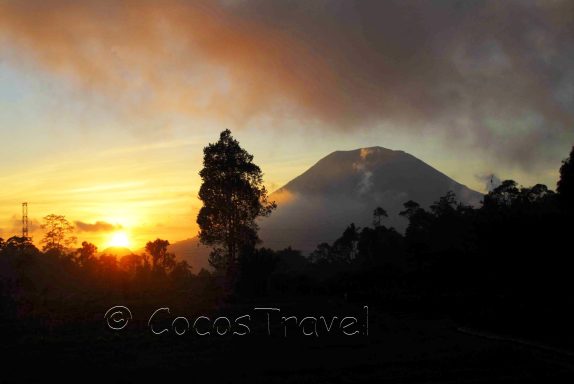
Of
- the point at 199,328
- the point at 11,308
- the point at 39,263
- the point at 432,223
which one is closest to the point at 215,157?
the point at 11,308

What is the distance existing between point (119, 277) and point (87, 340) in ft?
167

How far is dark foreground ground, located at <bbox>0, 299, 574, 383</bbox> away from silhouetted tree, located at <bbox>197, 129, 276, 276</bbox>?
20.4 metres

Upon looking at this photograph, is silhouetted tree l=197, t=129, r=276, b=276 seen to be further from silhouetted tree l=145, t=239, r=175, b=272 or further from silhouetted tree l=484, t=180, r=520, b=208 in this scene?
silhouetted tree l=484, t=180, r=520, b=208

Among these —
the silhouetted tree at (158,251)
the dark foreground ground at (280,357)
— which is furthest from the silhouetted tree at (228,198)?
the silhouetted tree at (158,251)

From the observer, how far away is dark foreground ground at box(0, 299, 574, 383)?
15398mm

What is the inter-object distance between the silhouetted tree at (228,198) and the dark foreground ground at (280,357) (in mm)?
20430

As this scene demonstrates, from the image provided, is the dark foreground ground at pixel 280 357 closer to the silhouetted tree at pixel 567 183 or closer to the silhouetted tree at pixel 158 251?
the silhouetted tree at pixel 567 183

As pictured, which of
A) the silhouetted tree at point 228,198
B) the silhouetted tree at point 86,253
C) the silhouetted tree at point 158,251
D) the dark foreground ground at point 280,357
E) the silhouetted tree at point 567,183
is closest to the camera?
the dark foreground ground at point 280,357

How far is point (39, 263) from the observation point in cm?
8481

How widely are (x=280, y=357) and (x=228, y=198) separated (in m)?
28.6

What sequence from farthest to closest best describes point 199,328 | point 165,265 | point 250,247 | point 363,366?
point 165,265, point 250,247, point 199,328, point 363,366

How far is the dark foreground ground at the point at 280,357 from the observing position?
15.4 metres

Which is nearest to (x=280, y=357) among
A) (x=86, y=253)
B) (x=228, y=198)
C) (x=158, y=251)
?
(x=228, y=198)

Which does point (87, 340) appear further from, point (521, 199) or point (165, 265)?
point (521, 199)
